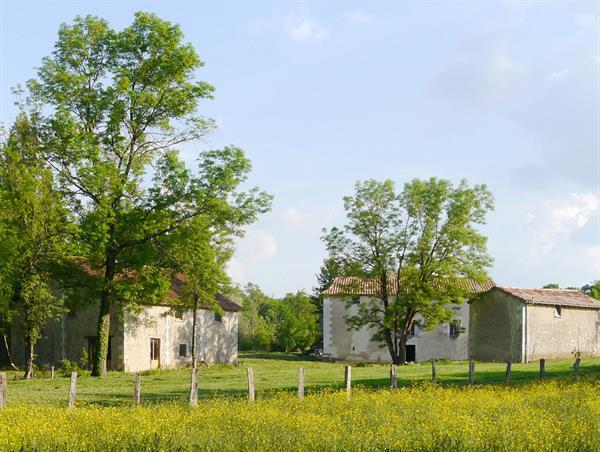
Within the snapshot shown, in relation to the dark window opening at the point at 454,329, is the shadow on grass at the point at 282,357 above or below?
below

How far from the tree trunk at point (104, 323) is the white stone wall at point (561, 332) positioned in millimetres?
33197

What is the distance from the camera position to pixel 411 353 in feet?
223

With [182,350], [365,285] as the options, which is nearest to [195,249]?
[182,350]

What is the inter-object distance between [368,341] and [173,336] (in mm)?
17784

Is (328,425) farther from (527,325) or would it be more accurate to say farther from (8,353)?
(527,325)

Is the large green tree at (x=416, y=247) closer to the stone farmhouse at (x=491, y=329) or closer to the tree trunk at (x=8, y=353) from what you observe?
the stone farmhouse at (x=491, y=329)

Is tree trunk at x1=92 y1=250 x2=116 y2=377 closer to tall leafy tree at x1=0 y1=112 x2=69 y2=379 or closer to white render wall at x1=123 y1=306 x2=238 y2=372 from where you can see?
tall leafy tree at x1=0 y1=112 x2=69 y2=379

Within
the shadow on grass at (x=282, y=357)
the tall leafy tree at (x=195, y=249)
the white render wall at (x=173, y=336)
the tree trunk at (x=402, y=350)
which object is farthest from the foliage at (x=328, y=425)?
the shadow on grass at (x=282, y=357)

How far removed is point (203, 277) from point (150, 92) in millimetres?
11845

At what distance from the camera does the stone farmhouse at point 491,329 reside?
63.7m

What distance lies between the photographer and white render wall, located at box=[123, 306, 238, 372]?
54.6 metres

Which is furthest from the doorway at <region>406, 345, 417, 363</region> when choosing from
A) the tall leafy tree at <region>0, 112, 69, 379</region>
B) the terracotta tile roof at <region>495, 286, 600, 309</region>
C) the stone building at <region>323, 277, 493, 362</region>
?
the tall leafy tree at <region>0, 112, 69, 379</region>

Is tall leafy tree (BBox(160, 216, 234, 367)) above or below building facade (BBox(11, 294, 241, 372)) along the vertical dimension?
above

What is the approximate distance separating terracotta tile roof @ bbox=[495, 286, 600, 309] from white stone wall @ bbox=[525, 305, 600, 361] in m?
0.59
